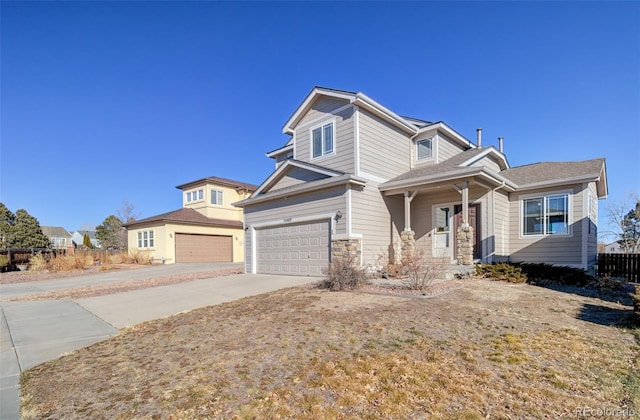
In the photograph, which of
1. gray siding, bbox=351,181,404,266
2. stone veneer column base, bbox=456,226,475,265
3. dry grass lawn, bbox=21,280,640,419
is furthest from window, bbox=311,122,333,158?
dry grass lawn, bbox=21,280,640,419

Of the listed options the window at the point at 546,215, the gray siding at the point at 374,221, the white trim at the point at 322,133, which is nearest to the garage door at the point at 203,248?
the white trim at the point at 322,133

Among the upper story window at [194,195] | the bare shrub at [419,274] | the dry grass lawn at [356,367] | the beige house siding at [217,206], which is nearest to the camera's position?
the dry grass lawn at [356,367]

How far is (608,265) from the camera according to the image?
12227mm

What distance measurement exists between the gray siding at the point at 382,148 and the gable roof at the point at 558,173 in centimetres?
481

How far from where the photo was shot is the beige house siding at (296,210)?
11.3m

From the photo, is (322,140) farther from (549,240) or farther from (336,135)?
(549,240)

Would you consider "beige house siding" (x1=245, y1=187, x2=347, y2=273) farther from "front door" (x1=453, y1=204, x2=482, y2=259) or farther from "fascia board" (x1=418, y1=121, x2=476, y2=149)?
"fascia board" (x1=418, y1=121, x2=476, y2=149)

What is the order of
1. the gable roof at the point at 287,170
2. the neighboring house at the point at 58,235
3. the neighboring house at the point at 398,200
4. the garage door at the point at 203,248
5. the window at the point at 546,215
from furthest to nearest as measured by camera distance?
the neighboring house at the point at 58,235, the garage door at the point at 203,248, the window at the point at 546,215, the gable roof at the point at 287,170, the neighboring house at the point at 398,200

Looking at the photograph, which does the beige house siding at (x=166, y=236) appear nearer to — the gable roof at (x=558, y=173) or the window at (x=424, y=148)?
the window at (x=424, y=148)

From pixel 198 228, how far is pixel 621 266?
81.8 ft

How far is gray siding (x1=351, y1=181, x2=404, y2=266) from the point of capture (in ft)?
37.2

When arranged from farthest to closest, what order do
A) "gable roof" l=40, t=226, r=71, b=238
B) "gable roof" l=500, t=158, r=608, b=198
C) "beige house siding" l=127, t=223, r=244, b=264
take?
"gable roof" l=40, t=226, r=71, b=238 → "beige house siding" l=127, t=223, r=244, b=264 → "gable roof" l=500, t=158, r=608, b=198

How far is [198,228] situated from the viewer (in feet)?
81.1

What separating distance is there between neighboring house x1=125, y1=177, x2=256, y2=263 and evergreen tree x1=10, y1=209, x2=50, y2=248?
24.8 meters
